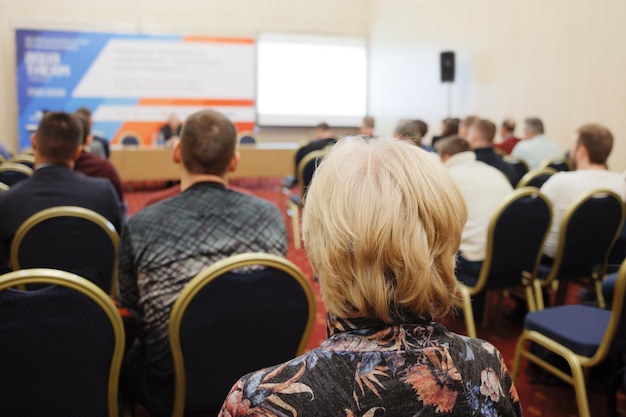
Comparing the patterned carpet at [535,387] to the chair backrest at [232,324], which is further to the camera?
the patterned carpet at [535,387]

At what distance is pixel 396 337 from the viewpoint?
870 mm

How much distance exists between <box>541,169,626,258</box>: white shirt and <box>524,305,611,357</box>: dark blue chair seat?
2.86ft

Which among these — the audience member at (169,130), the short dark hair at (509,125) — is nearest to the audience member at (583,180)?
the short dark hair at (509,125)

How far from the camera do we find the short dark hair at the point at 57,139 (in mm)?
2861

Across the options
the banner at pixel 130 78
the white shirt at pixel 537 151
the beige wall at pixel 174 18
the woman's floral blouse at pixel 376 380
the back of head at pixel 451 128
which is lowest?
the woman's floral blouse at pixel 376 380

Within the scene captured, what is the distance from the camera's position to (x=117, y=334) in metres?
1.52

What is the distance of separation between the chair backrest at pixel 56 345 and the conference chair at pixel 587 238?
2380 millimetres

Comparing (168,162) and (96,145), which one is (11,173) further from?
(168,162)

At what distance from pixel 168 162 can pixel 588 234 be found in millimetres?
6849

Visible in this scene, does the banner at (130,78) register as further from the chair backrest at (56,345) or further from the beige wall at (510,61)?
the chair backrest at (56,345)

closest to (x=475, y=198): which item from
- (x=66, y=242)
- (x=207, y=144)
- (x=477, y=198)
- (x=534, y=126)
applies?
(x=477, y=198)

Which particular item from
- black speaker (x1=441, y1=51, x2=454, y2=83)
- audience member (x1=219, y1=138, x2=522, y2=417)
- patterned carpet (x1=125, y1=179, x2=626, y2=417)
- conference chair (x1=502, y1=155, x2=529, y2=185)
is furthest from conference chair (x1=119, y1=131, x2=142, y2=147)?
audience member (x1=219, y1=138, x2=522, y2=417)

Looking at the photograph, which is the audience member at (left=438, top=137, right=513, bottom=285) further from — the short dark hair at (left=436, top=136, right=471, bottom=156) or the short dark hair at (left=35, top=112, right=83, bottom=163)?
the short dark hair at (left=35, top=112, right=83, bottom=163)

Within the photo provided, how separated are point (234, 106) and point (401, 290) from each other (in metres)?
10.7
